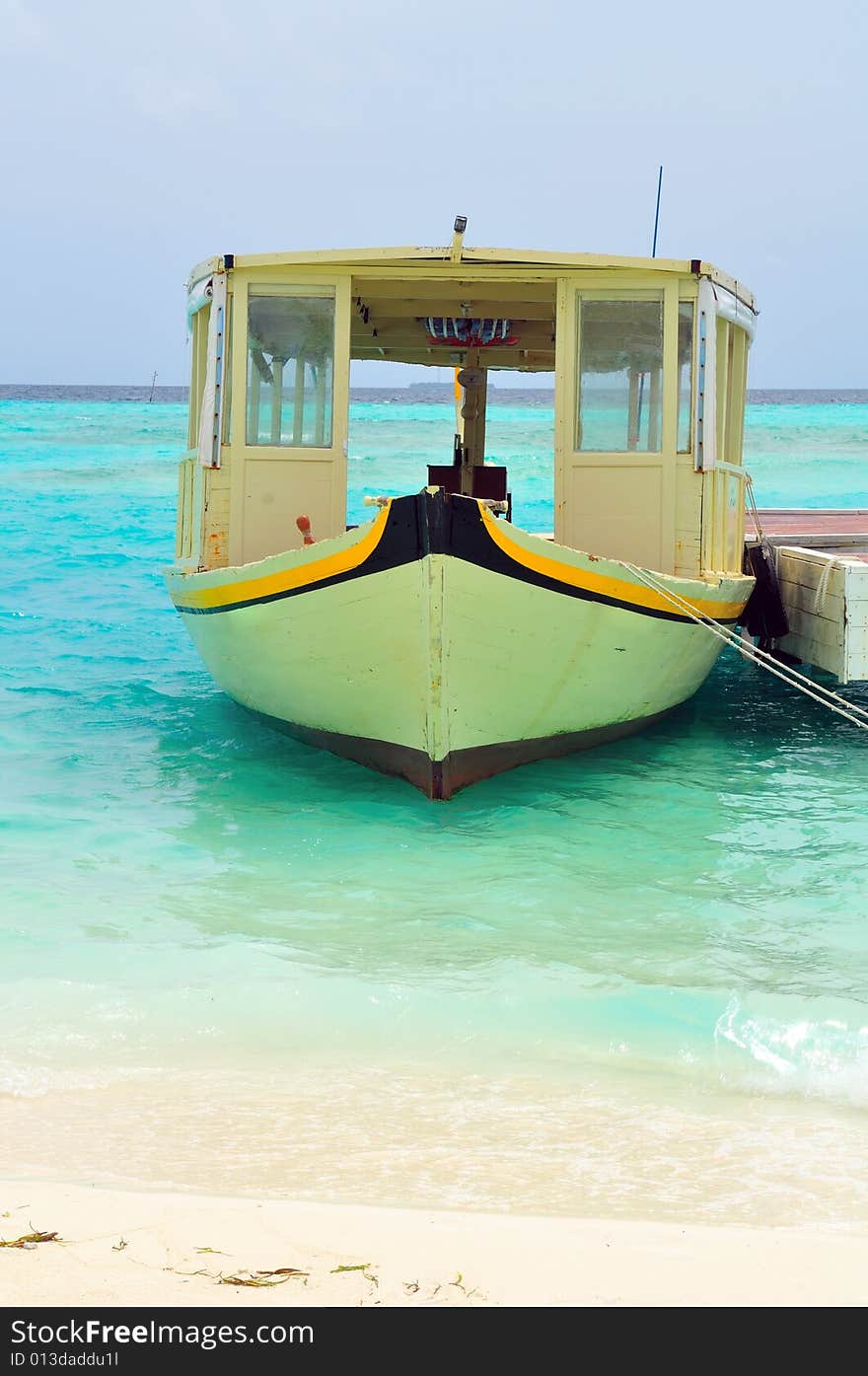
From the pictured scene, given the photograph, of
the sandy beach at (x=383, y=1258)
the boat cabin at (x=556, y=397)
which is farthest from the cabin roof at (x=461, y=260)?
the sandy beach at (x=383, y=1258)

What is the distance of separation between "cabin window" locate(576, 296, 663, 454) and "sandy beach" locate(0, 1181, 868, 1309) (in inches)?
229

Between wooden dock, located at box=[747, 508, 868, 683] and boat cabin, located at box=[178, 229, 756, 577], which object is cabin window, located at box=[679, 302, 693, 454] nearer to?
boat cabin, located at box=[178, 229, 756, 577]

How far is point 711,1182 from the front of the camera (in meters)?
3.61

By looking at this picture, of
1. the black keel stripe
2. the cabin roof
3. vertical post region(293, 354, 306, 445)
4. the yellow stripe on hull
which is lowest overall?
the yellow stripe on hull

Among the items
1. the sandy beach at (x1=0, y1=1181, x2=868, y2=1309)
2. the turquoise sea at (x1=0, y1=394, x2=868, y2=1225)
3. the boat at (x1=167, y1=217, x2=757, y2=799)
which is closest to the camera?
the sandy beach at (x1=0, y1=1181, x2=868, y2=1309)

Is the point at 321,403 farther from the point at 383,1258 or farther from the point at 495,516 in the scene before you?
the point at 383,1258

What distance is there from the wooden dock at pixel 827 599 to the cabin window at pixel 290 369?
3455mm

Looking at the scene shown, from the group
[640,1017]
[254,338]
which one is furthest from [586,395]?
[640,1017]

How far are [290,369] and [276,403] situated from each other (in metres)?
0.22

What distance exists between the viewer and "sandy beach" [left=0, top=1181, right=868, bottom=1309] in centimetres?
270

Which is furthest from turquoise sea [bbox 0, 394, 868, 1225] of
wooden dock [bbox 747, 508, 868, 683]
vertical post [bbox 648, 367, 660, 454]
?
vertical post [bbox 648, 367, 660, 454]

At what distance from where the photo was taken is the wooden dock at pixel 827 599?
8.61m

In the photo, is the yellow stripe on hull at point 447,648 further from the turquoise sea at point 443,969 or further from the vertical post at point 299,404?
the vertical post at point 299,404

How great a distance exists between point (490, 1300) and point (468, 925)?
322 cm
